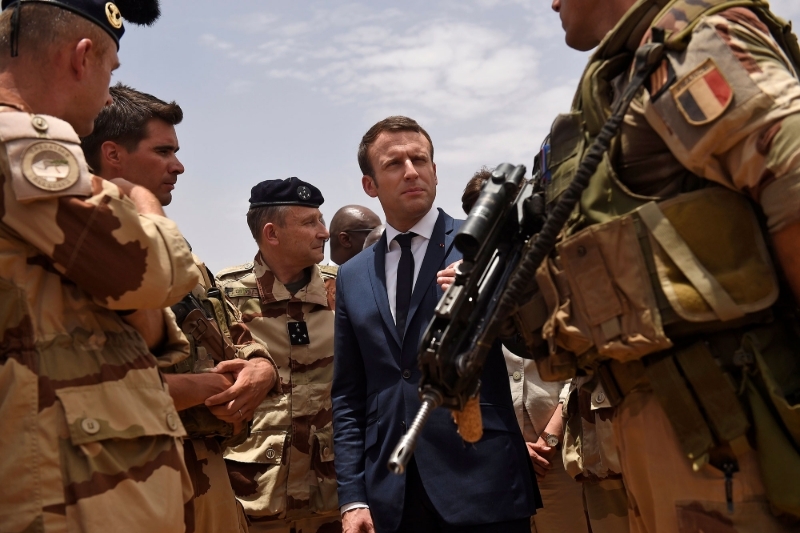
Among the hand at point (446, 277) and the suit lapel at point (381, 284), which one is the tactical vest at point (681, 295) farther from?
the suit lapel at point (381, 284)

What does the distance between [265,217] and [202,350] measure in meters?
2.51

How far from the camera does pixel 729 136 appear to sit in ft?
7.59

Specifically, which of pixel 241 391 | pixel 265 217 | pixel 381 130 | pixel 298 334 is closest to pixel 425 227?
pixel 381 130

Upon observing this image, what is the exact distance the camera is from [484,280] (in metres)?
2.75

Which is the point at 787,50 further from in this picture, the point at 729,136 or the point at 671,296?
the point at 671,296

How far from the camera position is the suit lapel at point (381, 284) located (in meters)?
3.97

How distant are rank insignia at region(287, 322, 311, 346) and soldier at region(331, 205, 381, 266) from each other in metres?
3.17

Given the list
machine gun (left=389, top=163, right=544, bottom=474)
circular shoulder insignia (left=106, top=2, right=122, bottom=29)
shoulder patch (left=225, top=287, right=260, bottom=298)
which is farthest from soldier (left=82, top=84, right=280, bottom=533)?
machine gun (left=389, top=163, right=544, bottom=474)

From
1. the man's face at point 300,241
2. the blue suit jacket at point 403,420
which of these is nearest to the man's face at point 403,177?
the blue suit jacket at point 403,420

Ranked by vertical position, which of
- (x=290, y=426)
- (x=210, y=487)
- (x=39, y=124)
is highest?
(x=39, y=124)

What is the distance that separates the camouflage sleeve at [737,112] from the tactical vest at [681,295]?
88 millimetres

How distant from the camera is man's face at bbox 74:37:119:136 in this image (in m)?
2.85

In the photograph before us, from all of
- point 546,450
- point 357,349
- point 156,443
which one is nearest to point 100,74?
point 156,443

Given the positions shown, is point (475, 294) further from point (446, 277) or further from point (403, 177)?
point (403, 177)
